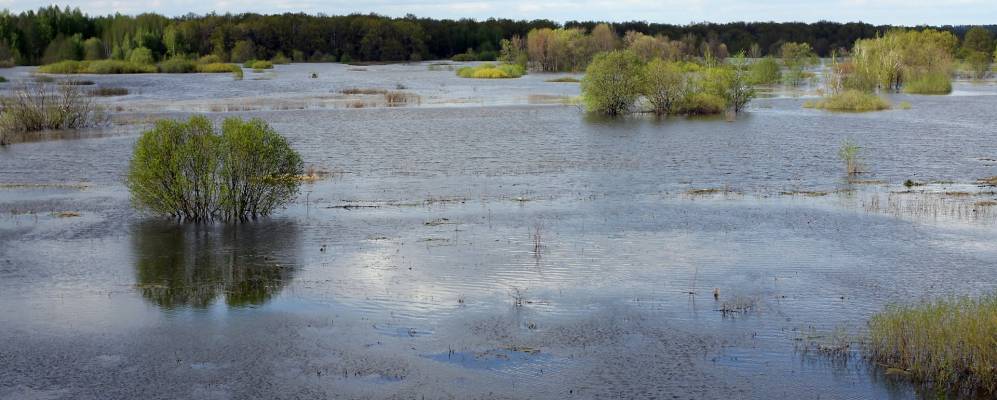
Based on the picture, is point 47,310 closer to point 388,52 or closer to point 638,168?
point 638,168

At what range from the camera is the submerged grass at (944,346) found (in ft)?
33.5

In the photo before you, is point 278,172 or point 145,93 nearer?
point 278,172

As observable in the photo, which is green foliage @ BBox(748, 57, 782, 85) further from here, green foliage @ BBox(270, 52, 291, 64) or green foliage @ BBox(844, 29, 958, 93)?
green foliage @ BBox(270, 52, 291, 64)

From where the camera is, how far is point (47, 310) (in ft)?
44.9

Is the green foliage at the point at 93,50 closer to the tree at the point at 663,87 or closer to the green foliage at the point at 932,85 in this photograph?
the tree at the point at 663,87

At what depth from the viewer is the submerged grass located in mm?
10211

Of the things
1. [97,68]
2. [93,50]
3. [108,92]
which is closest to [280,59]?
[93,50]

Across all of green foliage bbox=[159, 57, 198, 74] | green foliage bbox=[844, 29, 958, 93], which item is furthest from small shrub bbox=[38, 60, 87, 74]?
green foliage bbox=[844, 29, 958, 93]

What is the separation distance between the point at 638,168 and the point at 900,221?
32.9 feet

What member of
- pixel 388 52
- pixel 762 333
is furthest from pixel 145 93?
pixel 388 52

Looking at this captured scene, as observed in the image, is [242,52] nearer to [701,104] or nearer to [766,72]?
[766,72]

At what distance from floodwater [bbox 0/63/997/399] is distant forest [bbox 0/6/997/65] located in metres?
91.8

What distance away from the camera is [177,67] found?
100250 millimetres

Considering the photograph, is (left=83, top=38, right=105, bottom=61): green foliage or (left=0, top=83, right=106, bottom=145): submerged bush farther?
(left=83, top=38, right=105, bottom=61): green foliage
